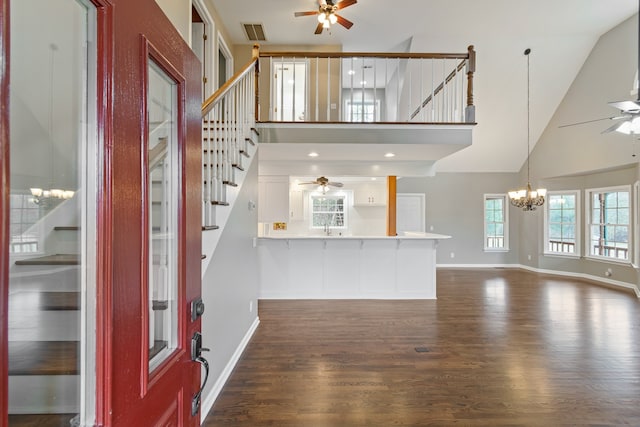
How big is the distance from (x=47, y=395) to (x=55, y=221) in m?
0.40

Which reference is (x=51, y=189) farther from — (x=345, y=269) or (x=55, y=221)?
(x=345, y=269)

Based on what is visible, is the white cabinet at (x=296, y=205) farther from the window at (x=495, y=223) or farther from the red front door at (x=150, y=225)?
the red front door at (x=150, y=225)

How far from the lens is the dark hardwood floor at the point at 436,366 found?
91.0 inches

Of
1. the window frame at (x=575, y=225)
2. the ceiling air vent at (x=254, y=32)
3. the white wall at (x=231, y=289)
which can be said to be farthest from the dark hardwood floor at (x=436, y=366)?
the ceiling air vent at (x=254, y=32)

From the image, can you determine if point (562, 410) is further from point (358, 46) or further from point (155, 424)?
point (358, 46)

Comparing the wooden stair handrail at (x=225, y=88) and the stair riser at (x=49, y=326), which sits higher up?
the wooden stair handrail at (x=225, y=88)

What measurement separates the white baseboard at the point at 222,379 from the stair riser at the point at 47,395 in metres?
1.53

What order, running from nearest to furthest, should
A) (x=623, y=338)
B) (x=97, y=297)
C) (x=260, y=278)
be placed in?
(x=97, y=297) → (x=623, y=338) → (x=260, y=278)

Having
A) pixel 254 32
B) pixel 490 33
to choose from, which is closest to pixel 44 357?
pixel 254 32

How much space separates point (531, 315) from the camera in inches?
179

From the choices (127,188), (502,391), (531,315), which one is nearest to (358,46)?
(531,315)

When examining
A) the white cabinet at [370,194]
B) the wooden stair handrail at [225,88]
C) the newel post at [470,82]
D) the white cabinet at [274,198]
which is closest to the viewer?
the wooden stair handrail at [225,88]

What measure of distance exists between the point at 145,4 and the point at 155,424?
1132mm

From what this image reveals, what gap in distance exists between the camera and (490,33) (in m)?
5.83
